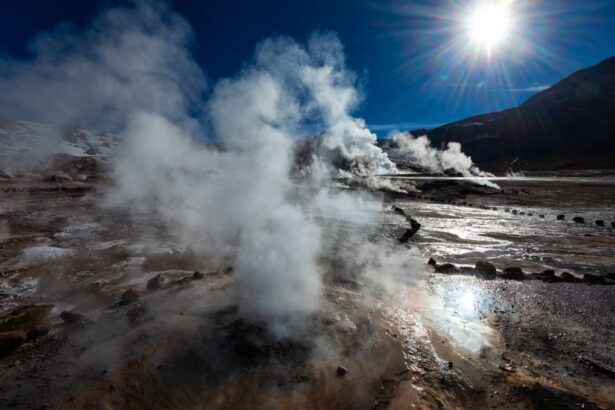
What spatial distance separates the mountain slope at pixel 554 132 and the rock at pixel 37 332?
10942cm

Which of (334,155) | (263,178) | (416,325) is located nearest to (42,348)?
(416,325)

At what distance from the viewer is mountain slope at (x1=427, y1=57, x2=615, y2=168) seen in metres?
103

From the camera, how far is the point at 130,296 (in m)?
7.94

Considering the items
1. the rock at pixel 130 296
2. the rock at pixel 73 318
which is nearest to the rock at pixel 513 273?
the rock at pixel 130 296

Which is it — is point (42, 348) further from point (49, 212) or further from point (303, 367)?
point (49, 212)

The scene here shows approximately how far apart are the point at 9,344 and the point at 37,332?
467mm

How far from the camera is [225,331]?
638cm

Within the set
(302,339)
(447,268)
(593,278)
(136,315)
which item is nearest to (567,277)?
(593,278)

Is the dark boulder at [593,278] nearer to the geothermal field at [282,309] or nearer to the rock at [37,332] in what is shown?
the geothermal field at [282,309]

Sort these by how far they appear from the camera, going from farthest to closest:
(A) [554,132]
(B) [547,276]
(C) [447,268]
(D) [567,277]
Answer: (A) [554,132], (C) [447,268], (B) [547,276], (D) [567,277]

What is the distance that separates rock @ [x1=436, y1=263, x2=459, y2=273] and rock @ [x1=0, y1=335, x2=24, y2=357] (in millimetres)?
10413

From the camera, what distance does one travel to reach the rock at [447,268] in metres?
11.0

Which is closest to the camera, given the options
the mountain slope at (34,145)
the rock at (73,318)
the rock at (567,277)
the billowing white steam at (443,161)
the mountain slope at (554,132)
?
the rock at (73,318)

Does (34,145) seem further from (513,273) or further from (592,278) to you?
(592,278)
